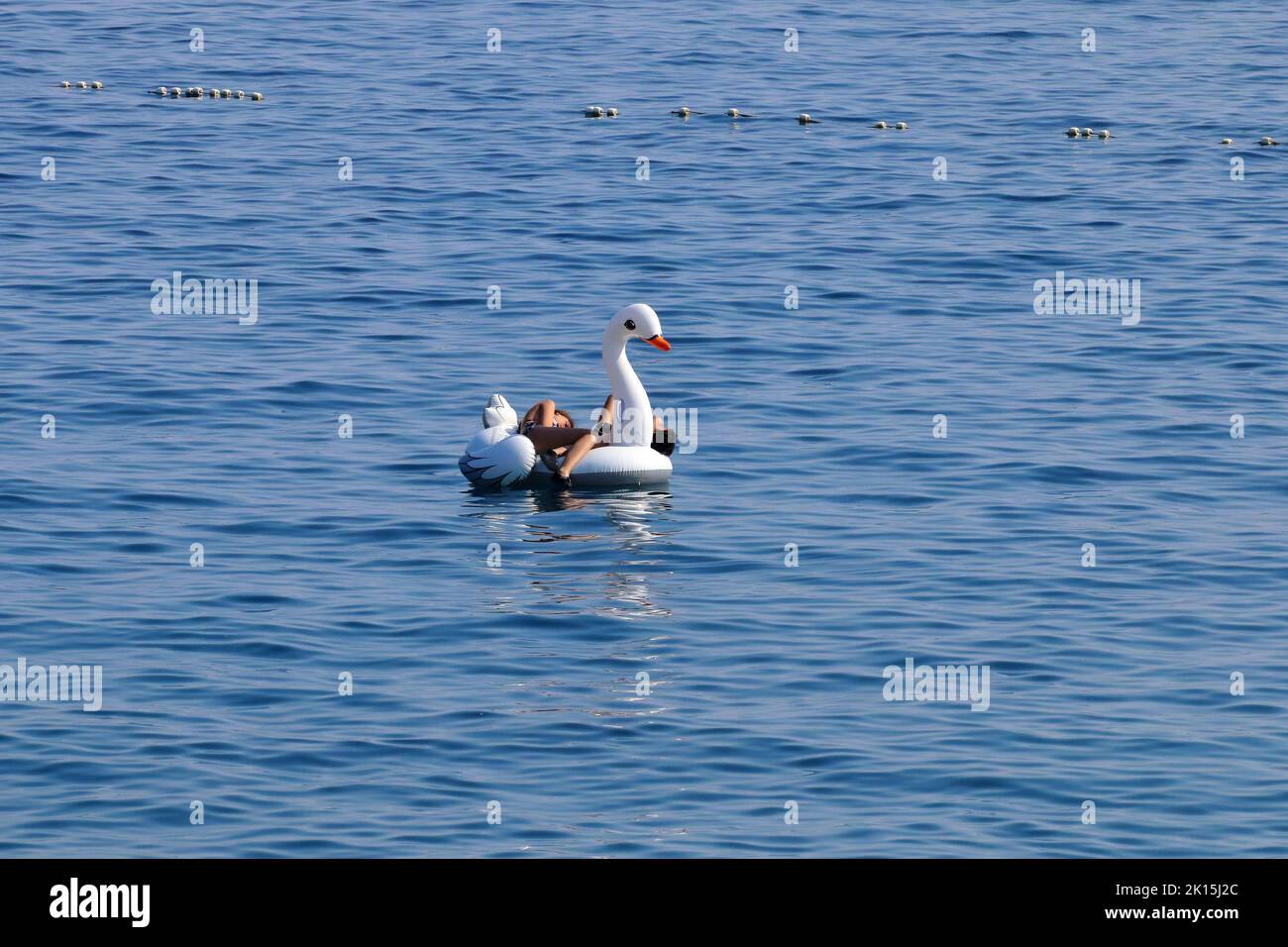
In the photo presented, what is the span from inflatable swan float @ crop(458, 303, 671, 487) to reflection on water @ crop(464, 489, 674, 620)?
19 cm

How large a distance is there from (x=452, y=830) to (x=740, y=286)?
18.3m

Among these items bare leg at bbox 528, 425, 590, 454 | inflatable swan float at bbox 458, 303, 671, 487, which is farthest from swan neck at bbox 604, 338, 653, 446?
bare leg at bbox 528, 425, 590, 454

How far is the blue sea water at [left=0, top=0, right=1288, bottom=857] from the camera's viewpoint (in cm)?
1442

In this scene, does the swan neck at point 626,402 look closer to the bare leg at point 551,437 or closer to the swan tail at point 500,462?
the bare leg at point 551,437

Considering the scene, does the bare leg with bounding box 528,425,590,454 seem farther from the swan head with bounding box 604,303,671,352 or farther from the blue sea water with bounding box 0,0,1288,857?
the swan head with bounding box 604,303,671,352

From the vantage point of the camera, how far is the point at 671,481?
22.5 meters

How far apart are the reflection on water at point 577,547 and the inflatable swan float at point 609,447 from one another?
192mm

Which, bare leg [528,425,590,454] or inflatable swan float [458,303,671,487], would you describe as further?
bare leg [528,425,590,454]

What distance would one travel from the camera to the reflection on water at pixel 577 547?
60.4 ft

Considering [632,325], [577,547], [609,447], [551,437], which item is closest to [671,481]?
[609,447]

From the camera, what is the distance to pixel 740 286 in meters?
31.1

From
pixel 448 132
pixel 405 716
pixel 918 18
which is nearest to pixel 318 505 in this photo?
pixel 405 716
